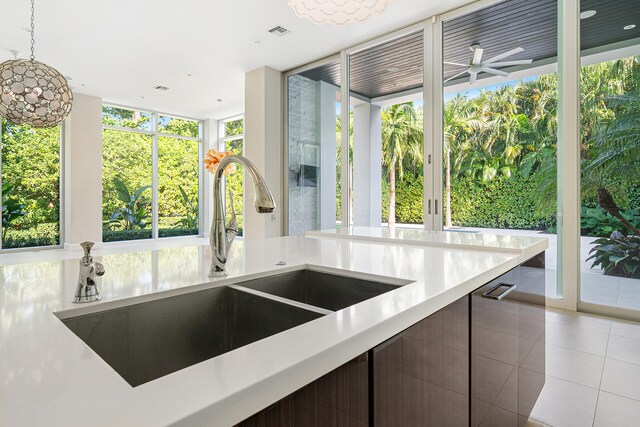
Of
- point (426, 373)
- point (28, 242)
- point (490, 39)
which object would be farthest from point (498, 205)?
point (28, 242)

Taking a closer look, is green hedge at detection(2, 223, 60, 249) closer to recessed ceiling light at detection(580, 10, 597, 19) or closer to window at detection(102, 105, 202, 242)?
window at detection(102, 105, 202, 242)

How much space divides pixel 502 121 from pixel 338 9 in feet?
7.48

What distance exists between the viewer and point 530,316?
144 cm

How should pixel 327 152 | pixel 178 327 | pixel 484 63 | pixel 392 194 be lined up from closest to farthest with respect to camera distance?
pixel 178 327, pixel 484 63, pixel 392 194, pixel 327 152

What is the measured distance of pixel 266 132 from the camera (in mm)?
5746

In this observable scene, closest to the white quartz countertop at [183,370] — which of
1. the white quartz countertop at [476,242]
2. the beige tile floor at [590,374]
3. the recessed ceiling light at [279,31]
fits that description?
the white quartz countertop at [476,242]

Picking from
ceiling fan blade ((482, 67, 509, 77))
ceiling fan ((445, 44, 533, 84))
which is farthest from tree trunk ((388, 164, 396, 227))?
ceiling fan blade ((482, 67, 509, 77))

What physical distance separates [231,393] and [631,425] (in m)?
2.12

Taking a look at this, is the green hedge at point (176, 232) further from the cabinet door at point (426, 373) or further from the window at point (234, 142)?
the cabinet door at point (426, 373)

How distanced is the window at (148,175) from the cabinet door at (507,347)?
8320 mm

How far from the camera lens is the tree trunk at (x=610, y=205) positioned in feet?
10.5

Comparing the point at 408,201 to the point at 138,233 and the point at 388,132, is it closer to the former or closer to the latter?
the point at 388,132

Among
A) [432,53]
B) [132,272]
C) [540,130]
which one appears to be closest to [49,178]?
[432,53]

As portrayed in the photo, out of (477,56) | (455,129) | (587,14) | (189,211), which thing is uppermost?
(587,14)
